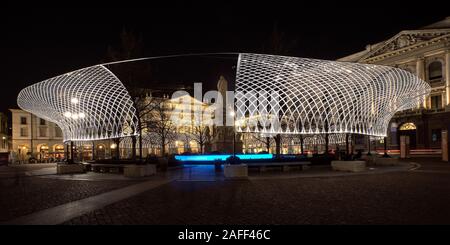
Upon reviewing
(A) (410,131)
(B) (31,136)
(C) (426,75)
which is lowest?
(A) (410,131)

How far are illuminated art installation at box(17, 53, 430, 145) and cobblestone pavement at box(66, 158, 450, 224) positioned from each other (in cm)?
1397

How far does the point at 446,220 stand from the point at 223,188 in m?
10.4

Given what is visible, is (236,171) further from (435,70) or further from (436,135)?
(435,70)

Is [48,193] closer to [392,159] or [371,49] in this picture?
[392,159]

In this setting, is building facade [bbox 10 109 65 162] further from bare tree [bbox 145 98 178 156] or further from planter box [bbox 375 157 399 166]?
planter box [bbox 375 157 399 166]

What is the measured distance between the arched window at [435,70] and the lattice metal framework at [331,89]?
32045 millimetres

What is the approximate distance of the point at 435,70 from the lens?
64.0 m

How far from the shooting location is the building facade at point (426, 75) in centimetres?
5978

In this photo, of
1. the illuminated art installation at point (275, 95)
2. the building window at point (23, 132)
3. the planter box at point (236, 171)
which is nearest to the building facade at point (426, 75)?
the illuminated art installation at point (275, 95)

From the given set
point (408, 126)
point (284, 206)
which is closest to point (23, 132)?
point (284, 206)

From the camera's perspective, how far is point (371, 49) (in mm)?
74125

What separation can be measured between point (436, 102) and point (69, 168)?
209ft
